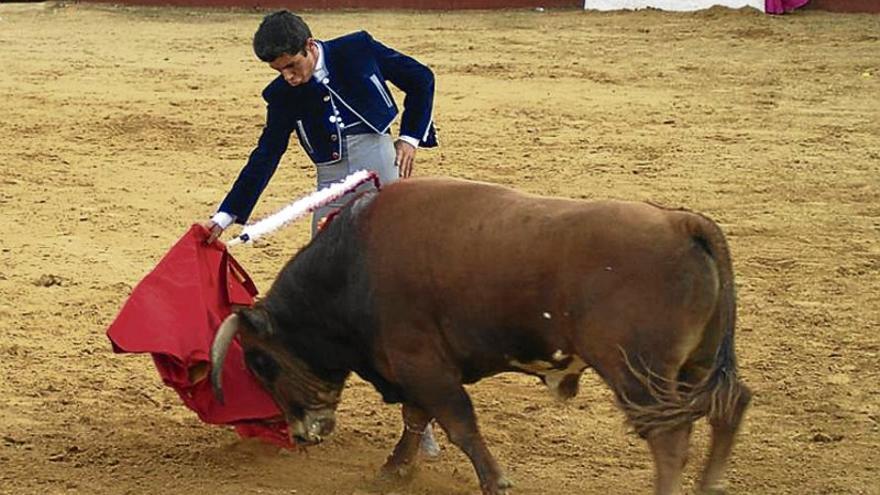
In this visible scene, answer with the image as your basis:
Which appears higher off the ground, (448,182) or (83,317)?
(448,182)

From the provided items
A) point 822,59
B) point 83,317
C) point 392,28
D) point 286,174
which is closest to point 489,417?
point 83,317

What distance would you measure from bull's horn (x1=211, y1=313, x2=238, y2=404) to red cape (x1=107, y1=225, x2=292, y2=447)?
6.7 inches

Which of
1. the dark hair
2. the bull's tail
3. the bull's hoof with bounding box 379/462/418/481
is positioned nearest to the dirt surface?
the bull's hoof with bounding box 379/462/418/481

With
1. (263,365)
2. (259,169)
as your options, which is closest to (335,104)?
(259,169)

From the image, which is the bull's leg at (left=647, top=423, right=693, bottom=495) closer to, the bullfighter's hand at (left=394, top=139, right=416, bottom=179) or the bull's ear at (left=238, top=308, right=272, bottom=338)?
the bull's ear at (left=238, top=308, right=272, bottom=338)

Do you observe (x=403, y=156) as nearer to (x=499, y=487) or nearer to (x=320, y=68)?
(x=320, y=68)

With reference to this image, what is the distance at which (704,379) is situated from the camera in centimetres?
398

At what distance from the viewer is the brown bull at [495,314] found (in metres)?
3.86

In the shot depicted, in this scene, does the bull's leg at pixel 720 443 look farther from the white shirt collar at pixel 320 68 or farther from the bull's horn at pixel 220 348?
the white shirt collar at pixel 320 68

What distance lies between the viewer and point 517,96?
11.8 m

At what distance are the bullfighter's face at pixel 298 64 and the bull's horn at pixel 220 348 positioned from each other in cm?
83

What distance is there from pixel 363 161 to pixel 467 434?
1189mm

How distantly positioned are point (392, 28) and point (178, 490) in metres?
12.2

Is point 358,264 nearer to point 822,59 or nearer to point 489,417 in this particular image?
point 489,417
